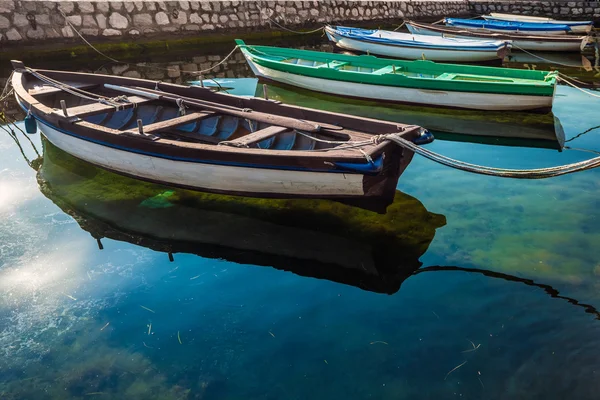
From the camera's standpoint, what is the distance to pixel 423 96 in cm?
948

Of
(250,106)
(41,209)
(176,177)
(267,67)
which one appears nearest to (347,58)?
(267,67)

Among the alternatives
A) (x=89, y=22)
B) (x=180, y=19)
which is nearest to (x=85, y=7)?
(x=89, y=22)

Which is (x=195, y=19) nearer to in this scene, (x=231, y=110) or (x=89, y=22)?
(x=89, y=22)

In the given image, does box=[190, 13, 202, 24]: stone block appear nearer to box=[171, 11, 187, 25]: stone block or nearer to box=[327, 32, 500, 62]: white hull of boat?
box=[171, 11, 187, 25]: stone block

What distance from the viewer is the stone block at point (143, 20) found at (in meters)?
15.2

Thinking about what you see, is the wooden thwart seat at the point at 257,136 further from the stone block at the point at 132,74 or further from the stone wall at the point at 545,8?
the stone wall at the point at 545,8

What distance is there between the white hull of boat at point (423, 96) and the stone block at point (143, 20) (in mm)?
6865

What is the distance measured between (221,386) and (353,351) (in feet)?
3.41

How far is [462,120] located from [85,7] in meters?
11.9

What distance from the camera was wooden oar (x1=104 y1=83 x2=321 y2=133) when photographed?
574 centimetres

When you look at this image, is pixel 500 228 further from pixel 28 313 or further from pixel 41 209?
pixel 41 209

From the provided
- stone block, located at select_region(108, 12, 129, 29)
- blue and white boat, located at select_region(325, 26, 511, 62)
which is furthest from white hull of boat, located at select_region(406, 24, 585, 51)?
stone block, located at select_region(108, 12, 129, 29)


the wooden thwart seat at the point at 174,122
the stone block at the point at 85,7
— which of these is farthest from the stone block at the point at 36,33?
the wooden thwart seat at the point at 174,122

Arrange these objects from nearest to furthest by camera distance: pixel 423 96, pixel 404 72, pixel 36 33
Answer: pixel 423 96
pixel 404 72
pixel 36 33
